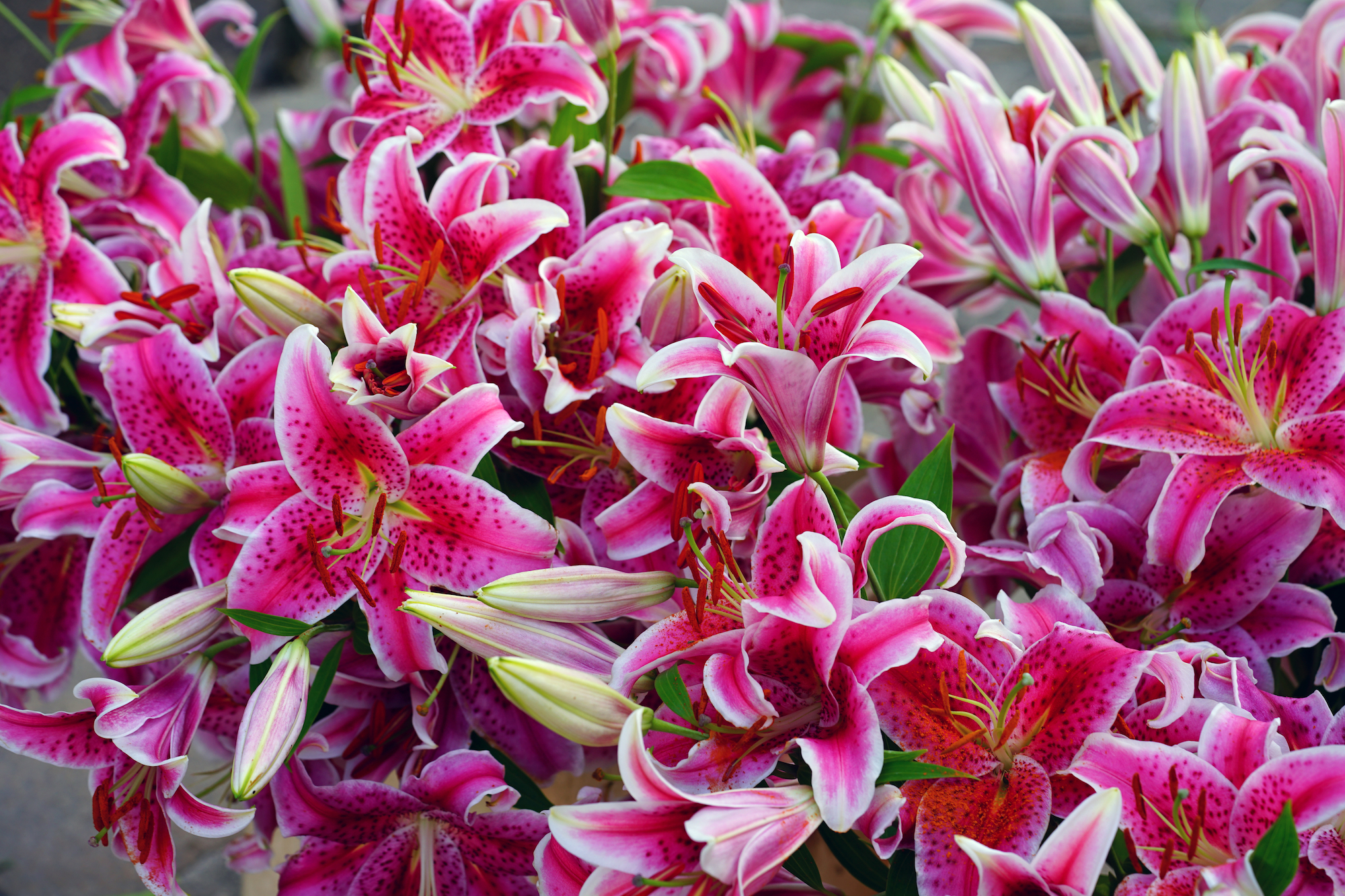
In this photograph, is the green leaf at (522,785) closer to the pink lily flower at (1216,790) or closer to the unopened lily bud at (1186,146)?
the pink lily flower at (1216,790)

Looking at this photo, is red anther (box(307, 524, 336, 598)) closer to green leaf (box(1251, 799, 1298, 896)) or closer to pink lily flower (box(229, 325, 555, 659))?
pink lily flower (box(229, 325, 555, 659))

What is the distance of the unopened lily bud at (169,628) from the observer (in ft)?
1.58

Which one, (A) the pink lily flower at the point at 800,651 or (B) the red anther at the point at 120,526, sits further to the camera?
(B) the red anther at the point at 120,526

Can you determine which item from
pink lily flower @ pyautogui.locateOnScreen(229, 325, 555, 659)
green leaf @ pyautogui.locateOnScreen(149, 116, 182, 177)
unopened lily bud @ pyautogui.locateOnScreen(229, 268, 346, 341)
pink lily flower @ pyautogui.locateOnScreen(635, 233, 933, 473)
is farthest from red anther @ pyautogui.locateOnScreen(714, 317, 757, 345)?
green leaf @ pyautogui.locateOnScreen(149, 116, 182, 177)

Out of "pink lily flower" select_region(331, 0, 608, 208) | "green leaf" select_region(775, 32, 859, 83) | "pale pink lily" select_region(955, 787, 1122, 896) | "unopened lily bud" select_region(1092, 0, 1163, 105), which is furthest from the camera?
"green leaf" select_region(775, 32, 859, 83)

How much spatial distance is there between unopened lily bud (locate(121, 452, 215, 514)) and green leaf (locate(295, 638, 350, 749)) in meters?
0.10

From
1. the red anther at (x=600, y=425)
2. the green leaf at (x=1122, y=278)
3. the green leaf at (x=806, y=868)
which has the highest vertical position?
the green leaf at (x=1122, y=278)

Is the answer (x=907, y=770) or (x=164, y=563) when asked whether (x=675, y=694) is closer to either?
(x=907, y=770)

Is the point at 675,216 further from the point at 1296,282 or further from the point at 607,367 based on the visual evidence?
the point at 1296,282

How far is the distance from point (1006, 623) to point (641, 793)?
18 centimetres

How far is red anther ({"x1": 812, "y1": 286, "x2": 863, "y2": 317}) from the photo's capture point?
16.6 inches

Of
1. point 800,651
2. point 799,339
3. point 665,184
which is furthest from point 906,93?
point 800,651

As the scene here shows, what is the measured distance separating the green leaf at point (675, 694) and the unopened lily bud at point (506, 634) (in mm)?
22

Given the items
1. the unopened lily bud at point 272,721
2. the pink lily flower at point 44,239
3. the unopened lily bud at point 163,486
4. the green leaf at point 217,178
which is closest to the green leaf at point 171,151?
the green leaf at point 217,178
